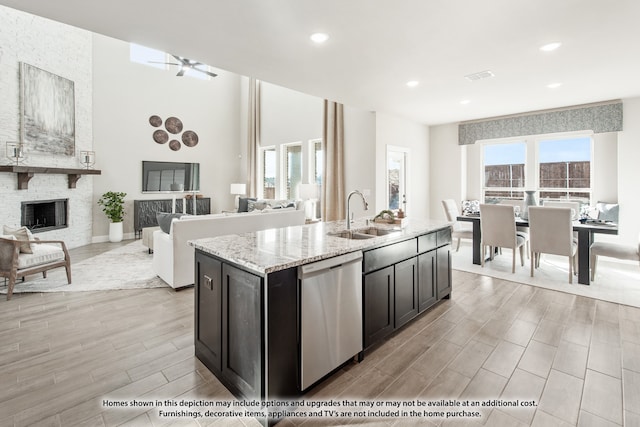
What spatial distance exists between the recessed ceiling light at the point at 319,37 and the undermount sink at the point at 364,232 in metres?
1.81

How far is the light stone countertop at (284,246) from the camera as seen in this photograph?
1.81 m

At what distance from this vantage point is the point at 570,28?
278 cm

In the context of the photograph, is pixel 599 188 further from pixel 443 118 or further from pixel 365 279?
pixel 365 279

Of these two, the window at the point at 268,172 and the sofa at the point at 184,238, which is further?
the window at the point at 268,172

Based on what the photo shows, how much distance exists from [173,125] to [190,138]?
54 centimetres

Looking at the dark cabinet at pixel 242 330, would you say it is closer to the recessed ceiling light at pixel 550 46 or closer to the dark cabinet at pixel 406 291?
the dark cabinet at pixel 406 291

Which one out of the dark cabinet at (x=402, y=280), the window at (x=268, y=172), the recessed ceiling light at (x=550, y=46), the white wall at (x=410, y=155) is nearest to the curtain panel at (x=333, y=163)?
the white wall at (x=410, y=155)

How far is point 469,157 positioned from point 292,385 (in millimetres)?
6606

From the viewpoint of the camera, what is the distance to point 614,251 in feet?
13.3

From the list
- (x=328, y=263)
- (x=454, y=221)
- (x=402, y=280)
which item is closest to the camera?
(x=328, y=263)

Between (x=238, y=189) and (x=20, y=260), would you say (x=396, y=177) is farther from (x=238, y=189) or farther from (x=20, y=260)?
(x=20, y=260)

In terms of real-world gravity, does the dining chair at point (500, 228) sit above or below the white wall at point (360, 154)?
below

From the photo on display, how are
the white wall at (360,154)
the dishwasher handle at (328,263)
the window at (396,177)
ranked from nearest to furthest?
the dishwasher handle at (328,263) < the white wall at (360,154) < the window at (396,177)

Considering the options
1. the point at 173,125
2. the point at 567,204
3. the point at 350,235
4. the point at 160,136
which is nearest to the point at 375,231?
the point at 350,235
